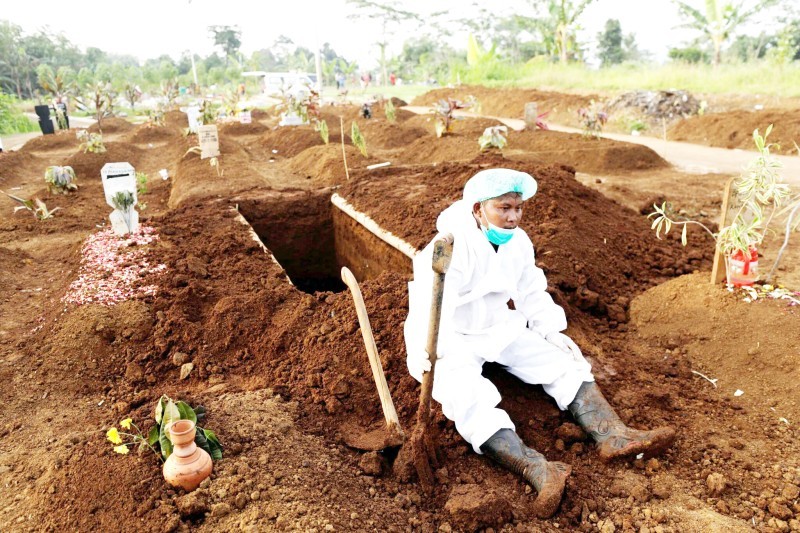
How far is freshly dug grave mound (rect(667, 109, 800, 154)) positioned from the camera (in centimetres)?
1036

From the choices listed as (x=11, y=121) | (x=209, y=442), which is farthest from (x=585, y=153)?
(x=11, y=121)

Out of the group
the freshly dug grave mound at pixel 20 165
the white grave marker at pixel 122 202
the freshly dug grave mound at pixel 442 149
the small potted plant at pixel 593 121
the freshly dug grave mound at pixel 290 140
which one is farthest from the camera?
the freshly dug grave mound at pixel 290 140

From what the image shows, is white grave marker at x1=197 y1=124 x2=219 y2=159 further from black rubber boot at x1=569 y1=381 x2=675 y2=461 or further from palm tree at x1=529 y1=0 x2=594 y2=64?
palm tree at x1=529 y1=0 x2=594 y2=64

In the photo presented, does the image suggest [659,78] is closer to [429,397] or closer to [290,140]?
[290,140]

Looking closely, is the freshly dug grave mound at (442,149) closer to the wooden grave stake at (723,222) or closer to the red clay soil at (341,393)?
the red clay soil at (341,393)

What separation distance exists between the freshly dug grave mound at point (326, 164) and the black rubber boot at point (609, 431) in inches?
211

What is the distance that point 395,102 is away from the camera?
69.8ft

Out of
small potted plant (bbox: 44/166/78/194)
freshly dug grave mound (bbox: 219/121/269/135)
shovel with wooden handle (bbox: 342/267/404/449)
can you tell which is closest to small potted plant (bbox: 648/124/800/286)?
shovel with wooden handle (bbox: 342/267/404/449)

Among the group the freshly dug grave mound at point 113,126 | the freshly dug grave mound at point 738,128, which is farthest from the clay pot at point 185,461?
the freshly dug grave mound at point 113,126

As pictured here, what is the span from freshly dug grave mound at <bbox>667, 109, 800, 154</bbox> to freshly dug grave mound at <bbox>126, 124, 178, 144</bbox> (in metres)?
12.7

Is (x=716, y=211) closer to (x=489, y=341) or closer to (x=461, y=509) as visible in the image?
(x=489, y=341)

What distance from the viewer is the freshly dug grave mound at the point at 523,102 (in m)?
15.7

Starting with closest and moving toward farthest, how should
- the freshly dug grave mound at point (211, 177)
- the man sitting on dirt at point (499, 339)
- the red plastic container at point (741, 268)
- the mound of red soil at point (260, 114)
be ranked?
the man sitting on dirt at point (499, 339)
the red plastic container at point (741, 268)
the freshly dug grave mound at point (211, 177)
the mound of red soil at point (260, 114)

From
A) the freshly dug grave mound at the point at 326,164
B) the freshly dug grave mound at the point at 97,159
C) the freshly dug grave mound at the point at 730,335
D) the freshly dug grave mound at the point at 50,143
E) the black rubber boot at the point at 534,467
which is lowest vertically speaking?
the freshly dug grave mound at the point at 730,335
